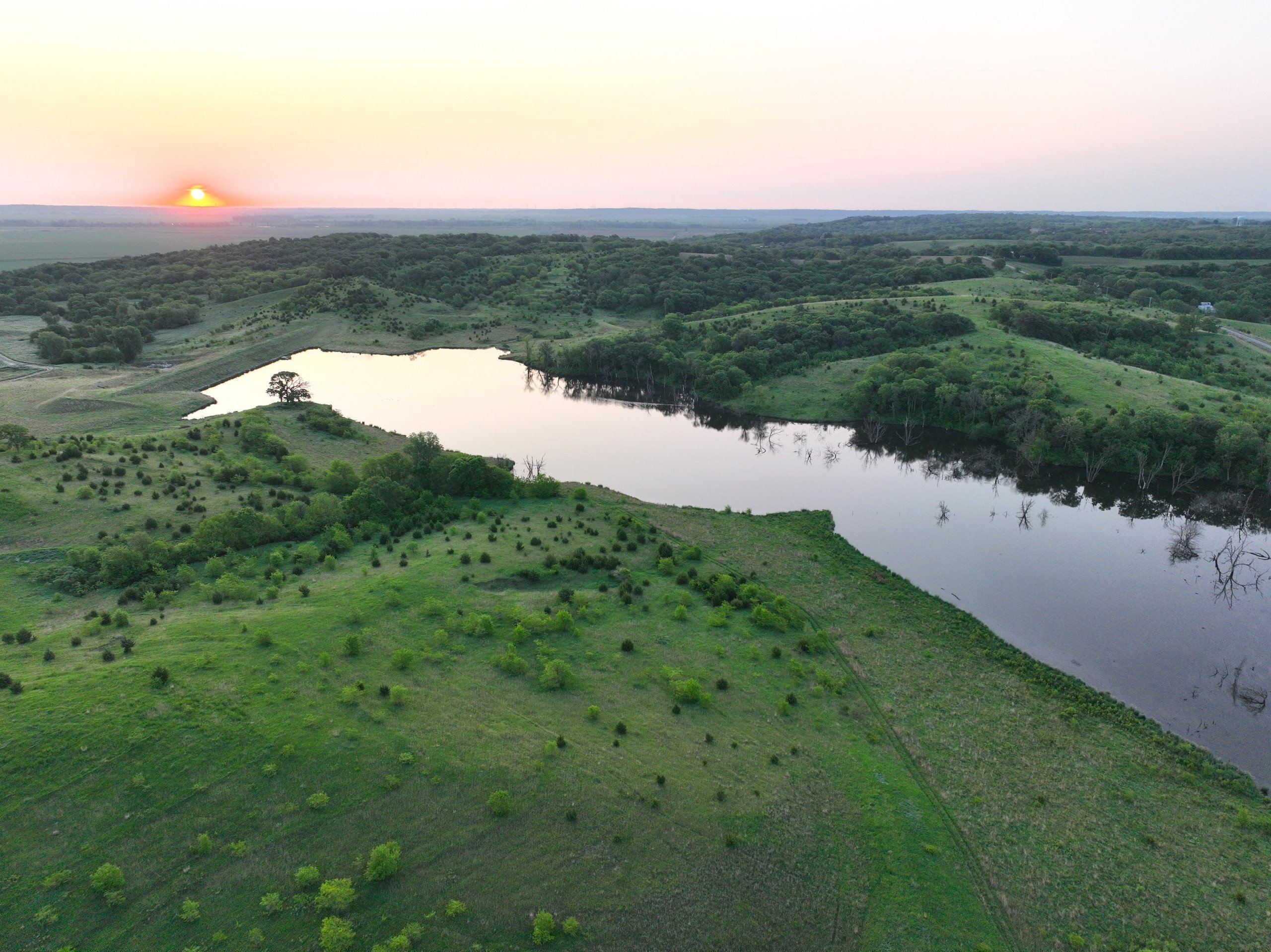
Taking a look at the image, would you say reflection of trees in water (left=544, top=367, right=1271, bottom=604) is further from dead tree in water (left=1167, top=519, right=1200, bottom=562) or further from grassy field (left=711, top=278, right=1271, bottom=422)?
grassy field (left=711, top=278, right=1271, bottom=422)

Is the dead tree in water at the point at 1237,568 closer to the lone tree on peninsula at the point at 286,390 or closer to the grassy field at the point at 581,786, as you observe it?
the grassy field at the point at 581,786

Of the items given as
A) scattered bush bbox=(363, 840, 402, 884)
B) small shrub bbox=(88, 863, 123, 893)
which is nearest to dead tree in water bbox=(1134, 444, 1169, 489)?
scattered bush bbox=(363, 840, 402, 884)

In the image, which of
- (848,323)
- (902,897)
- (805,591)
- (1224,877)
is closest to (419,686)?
(902,897)

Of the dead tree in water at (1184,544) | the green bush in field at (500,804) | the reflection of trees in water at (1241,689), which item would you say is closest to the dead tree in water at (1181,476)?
the dead tree in water at (1184,544)

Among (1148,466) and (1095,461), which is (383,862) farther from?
(1148,466)

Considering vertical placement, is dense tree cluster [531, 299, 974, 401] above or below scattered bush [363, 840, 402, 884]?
above

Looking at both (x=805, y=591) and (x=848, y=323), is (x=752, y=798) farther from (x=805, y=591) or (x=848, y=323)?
(x=848, y=323)
